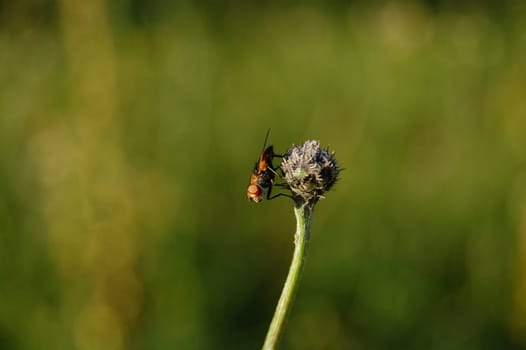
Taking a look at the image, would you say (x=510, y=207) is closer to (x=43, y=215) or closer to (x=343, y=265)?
(x=343, y=265)

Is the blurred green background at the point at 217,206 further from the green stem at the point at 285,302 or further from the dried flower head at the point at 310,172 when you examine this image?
the green stem at the point at 285,302

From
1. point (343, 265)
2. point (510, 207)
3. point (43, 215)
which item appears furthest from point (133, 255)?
point (510, 207)

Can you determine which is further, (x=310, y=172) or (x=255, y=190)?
(x=255, y=190)

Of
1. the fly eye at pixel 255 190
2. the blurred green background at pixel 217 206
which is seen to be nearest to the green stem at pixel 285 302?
the fly eye at pixel 255 190

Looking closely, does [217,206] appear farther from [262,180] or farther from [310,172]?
[310,172]

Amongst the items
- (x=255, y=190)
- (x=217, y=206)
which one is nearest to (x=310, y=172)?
(x=255, y=190)

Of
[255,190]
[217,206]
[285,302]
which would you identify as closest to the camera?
[285,302]

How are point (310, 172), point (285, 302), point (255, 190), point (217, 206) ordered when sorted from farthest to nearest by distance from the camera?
point (217, 206) → point (255, 190) → point (310, 172) → point (285, 302)
